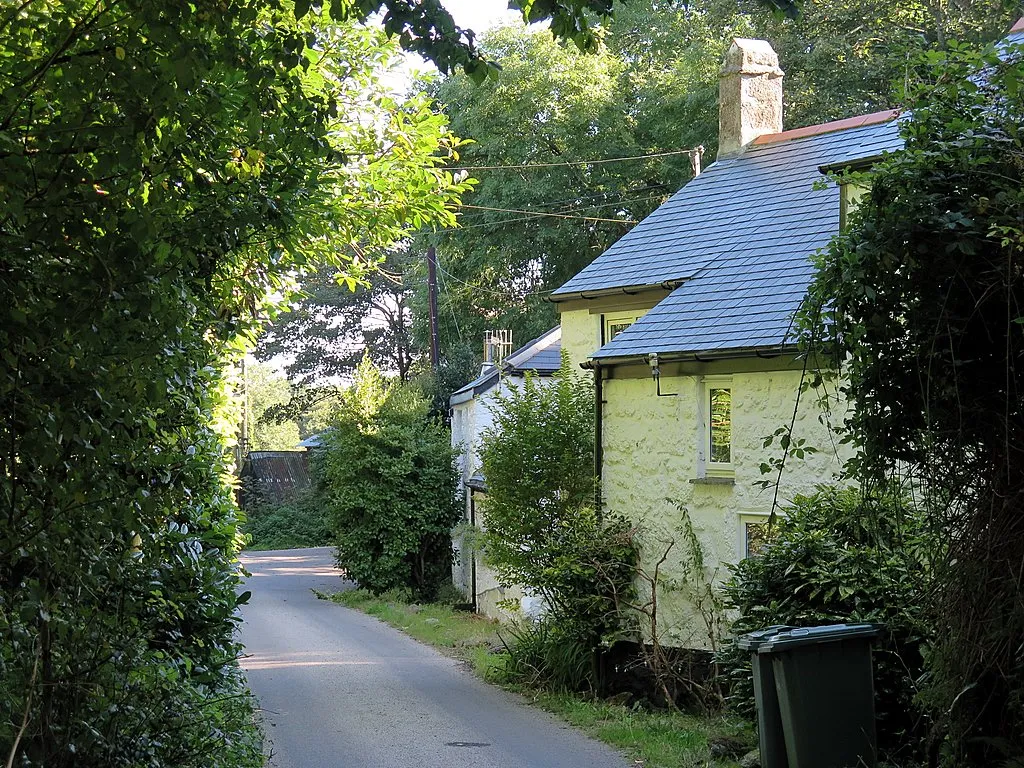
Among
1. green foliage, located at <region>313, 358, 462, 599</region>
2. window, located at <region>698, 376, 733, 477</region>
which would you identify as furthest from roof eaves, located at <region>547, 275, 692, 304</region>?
green foliage, located at <region>313, 358, 462, 599</region>

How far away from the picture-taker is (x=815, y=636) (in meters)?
8.22

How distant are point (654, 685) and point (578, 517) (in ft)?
8.16

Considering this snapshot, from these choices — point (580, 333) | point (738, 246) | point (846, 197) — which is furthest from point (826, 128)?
point (846, 197)

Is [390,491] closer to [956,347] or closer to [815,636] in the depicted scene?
[815,636]

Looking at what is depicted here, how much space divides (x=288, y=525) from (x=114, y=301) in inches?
1764

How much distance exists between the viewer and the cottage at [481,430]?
79.5 ft

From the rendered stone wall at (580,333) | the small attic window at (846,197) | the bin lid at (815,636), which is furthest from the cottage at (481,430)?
the bin lid at (815,636)

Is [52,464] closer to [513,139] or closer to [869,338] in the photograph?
[869,338]

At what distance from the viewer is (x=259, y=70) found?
14.4 feet

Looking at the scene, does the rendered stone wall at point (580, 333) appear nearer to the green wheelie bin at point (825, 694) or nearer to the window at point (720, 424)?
the window at point (720, 424)

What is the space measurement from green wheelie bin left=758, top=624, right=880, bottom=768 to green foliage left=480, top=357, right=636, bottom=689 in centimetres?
628

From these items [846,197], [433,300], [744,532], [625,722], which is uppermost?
[433,300]

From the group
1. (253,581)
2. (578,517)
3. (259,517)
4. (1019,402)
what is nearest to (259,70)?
(1019,402)

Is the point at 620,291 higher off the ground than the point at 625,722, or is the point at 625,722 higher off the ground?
the point at 620,291
